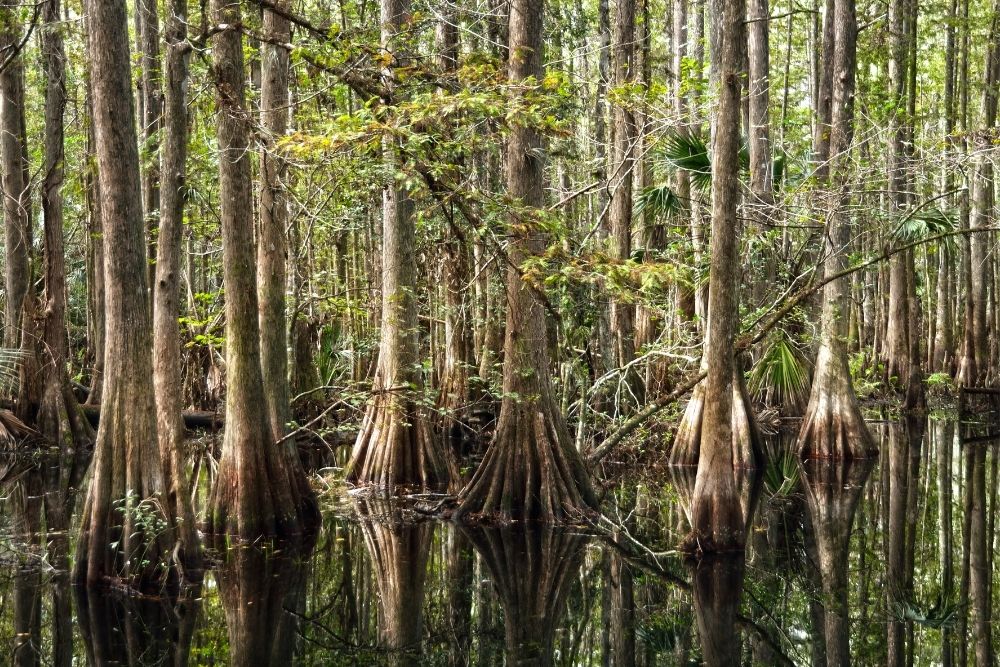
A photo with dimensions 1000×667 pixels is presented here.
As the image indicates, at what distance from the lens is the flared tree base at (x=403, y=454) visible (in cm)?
1177

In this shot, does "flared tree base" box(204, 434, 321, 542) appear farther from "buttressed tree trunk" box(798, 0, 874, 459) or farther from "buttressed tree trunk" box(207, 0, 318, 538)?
"buttressed tree trunk" box(798, 0, 874, 459)

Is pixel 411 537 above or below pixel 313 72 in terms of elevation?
below

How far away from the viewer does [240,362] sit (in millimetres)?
9344

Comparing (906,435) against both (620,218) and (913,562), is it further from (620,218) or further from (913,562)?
(913,562)

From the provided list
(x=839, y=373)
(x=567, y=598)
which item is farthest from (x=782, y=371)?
(x=567, y=598)

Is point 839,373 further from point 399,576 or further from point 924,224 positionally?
point 399,576

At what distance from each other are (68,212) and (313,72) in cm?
2000

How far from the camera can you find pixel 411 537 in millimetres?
9961

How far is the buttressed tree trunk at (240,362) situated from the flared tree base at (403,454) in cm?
222

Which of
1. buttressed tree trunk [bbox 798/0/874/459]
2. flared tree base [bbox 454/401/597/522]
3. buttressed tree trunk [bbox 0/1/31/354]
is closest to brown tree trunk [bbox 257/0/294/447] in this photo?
flared tree base [bbox 454/401/597/522]

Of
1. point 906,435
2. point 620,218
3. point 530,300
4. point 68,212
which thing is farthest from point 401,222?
point 68,212

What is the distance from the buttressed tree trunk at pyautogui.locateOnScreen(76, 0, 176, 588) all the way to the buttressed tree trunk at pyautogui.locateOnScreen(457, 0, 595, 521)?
11.2ft

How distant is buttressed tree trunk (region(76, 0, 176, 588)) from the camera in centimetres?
773

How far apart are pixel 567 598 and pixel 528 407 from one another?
2.53m
